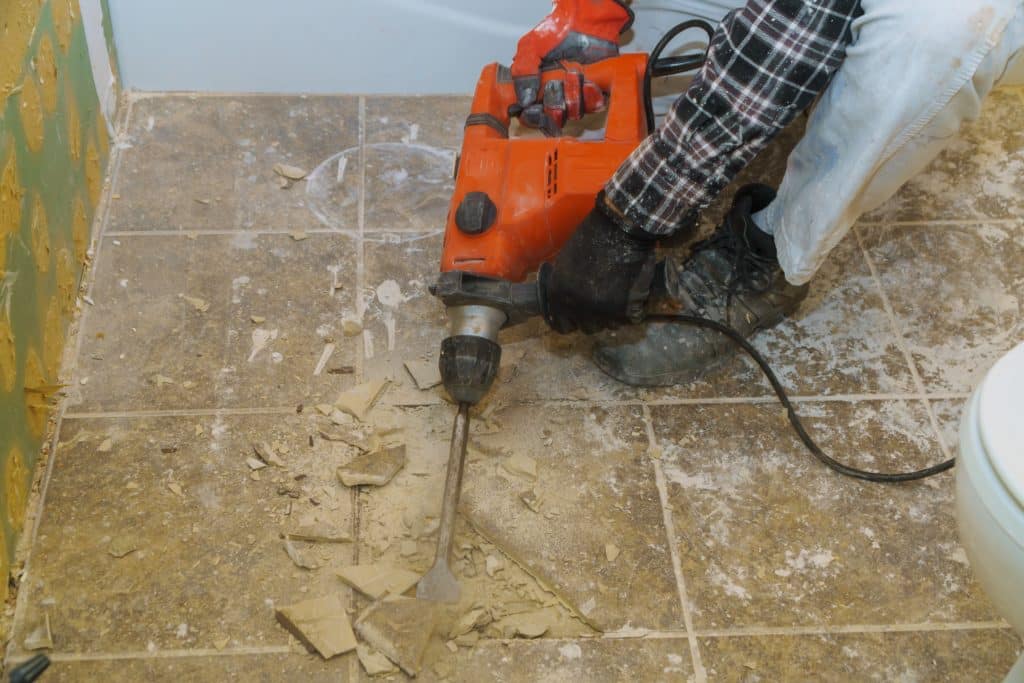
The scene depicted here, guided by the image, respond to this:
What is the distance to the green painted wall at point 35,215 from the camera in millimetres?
1220

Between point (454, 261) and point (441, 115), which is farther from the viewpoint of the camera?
point (441, 115)

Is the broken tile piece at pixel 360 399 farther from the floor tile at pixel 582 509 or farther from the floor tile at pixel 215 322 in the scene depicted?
the floor tile at pixel 582 509

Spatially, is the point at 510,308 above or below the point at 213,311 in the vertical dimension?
above

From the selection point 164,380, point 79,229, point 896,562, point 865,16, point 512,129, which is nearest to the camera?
point 865,16

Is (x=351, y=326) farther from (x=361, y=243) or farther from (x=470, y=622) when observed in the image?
(x=470, y=622)

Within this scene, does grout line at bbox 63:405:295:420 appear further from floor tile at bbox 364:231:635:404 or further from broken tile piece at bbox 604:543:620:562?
broken tile piece at bbox 604:543:620:562

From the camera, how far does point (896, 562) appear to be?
1.27 metres

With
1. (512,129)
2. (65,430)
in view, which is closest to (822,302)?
(512,129)

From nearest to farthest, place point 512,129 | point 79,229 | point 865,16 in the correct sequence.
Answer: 1. point 865,16
2. point 79,229
3. point 512,129

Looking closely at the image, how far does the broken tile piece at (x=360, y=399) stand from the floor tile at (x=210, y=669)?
349 mm

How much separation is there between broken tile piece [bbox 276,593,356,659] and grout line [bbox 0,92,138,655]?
30cm

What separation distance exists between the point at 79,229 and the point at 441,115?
656 mm

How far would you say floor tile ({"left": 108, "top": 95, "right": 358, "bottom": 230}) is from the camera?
1.66m

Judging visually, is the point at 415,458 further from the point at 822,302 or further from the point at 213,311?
the point at 822,302
